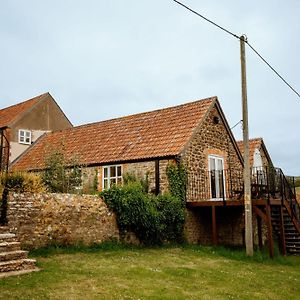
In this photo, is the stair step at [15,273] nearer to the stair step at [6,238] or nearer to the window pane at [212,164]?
the stair step at [6,238]

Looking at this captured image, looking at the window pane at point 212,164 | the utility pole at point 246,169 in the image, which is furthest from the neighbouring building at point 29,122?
the utility pole at point 246,169

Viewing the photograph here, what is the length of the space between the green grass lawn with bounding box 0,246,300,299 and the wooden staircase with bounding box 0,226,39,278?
432 mm

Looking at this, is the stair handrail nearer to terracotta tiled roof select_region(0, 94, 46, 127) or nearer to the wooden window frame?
the wooden window frame

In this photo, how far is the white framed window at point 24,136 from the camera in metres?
29.0

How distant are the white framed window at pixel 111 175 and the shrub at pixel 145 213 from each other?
3628 millimetres

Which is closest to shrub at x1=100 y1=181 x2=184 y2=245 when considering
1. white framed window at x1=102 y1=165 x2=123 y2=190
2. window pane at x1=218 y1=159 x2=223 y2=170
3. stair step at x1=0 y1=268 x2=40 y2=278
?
white framed window at x1=102 y1=165 x2=123 y2=190

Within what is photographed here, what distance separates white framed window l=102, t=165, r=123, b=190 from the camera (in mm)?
19703

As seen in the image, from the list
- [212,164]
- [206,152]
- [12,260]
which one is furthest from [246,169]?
[12,260]

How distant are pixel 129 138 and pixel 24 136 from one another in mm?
11561

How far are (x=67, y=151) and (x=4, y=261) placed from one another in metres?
14.9

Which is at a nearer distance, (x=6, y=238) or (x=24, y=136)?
(x=6, y=238)

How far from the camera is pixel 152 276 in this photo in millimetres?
9984

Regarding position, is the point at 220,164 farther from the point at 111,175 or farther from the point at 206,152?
the point at 111,175

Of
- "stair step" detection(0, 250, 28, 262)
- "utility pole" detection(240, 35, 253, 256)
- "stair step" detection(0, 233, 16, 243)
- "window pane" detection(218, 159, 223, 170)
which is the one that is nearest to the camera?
"stair step" detection(0, 250, 28, 262)
